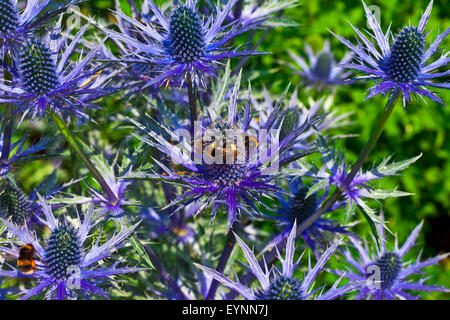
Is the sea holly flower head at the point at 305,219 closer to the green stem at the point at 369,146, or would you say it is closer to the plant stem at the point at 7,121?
the green stem at the point at 369,146

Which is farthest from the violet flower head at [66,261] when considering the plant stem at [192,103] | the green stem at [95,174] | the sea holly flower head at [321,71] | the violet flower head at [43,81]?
the sea holly flower head at [321,71]

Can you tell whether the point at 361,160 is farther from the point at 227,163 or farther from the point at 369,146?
the point at 227,163

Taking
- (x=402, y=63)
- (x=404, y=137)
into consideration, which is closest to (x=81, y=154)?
(x=402, y=63)
